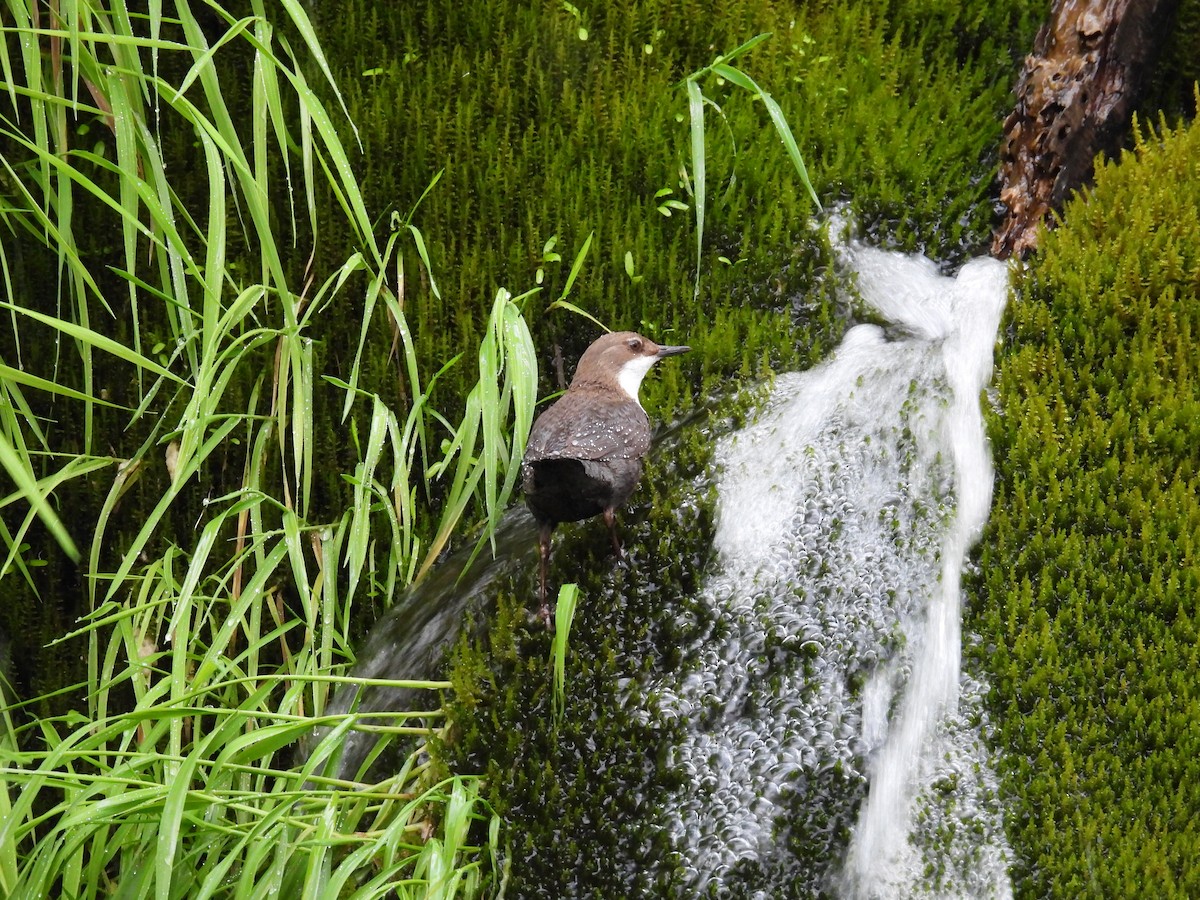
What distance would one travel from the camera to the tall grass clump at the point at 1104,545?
9.45 ft

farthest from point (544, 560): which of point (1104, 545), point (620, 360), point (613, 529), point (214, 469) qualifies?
point (1104, 545)

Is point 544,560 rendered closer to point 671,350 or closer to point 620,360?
point 620,360

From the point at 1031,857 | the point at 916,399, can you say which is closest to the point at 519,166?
the point at 916,399

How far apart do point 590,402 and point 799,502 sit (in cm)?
81

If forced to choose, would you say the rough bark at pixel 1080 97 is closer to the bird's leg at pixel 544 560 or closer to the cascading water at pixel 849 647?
the cascading water at pixel 849 647

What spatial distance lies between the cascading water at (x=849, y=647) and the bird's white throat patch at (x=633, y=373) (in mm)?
398

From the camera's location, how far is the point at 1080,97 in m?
4.32

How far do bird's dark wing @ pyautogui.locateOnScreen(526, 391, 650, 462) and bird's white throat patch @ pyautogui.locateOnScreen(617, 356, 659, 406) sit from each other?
187 mm

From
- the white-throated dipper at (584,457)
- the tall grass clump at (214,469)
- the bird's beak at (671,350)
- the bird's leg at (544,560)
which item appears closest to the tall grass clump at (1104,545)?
the bird's beak at (671,350)

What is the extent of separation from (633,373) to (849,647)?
1.25 m

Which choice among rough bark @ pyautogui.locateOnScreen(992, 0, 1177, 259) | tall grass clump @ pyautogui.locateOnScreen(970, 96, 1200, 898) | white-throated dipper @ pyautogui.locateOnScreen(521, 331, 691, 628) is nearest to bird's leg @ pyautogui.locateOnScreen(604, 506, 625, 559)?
white-throated dipper @ pyautogui.locateOnScreen(521, 331, 691, 628)

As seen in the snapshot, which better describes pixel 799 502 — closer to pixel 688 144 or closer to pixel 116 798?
pixel 688 144

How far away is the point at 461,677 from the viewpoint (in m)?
3.32

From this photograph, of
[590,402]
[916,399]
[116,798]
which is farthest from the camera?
[916,399]
